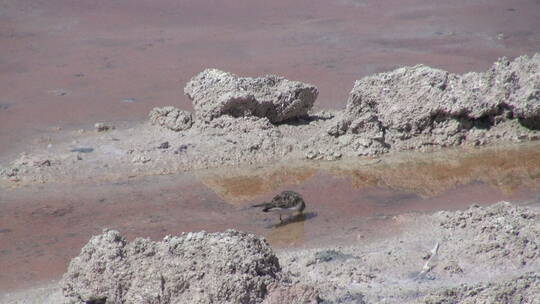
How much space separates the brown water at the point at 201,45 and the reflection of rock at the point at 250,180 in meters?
2.52

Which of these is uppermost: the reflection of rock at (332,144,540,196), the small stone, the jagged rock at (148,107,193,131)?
the jagged rock at (148,107,193,131)

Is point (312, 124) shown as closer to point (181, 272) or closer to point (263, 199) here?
point (263, 199)

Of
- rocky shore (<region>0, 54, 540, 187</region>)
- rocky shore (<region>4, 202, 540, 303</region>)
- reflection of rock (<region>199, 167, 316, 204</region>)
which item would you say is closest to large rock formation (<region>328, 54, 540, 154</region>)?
rocky shore (<region>0, 54, 540, 187</region>)

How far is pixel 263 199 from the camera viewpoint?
326 inches

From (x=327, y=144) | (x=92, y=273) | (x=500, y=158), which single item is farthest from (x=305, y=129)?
(x=92, y=273)

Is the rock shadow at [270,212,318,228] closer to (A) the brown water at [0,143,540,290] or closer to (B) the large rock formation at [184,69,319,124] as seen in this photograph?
(A) the brown water at [0,143,540,290]

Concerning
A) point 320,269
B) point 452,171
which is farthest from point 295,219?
point 452,171

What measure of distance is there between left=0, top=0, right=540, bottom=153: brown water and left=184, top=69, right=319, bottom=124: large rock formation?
4.45ft

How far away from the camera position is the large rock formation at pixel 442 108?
953 centimetres

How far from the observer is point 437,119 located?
31.8ft

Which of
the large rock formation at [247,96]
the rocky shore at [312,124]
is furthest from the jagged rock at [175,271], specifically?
the large rock formation at [247,96]

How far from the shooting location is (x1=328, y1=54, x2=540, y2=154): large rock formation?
953 cm

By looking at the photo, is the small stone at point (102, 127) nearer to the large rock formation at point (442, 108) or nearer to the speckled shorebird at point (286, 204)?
the large rock formation at point (442, 108)

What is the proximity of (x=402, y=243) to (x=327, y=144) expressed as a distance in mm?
2857
